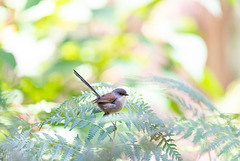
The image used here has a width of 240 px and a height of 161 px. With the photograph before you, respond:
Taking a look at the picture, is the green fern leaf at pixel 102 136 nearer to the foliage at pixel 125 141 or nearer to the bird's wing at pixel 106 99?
the foliage at pixel 125 141

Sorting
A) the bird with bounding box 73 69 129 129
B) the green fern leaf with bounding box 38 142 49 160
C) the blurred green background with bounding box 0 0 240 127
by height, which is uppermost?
Answer: the blurred green background with bounding box 0 0 240 127

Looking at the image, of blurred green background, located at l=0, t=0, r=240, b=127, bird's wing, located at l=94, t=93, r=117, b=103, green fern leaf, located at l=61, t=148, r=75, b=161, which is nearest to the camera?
green fern leaf, located at l=61, t=148, r=75, b=161

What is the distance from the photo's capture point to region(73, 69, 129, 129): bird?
93cm

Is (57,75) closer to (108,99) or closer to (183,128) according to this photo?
(108,99)

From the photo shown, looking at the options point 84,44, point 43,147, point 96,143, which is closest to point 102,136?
point 96,143

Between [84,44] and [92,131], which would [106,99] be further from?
[84,44]

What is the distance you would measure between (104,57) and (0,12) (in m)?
0.85

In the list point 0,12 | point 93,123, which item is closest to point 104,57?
point 0,12

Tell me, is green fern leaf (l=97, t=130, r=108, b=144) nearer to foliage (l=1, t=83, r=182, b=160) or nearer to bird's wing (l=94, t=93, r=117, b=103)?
foliage (l=1, t=83, r=182, b=160)

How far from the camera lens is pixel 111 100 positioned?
96cm

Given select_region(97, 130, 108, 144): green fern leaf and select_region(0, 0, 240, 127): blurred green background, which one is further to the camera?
select_region(0, 0, 240, 127): blurred green background

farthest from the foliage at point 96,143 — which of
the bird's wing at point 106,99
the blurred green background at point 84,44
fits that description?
the blurred green background at point 84,44

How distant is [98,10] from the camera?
8.34ft

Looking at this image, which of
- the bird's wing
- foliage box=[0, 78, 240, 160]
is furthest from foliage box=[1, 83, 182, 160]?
the bird's wing
